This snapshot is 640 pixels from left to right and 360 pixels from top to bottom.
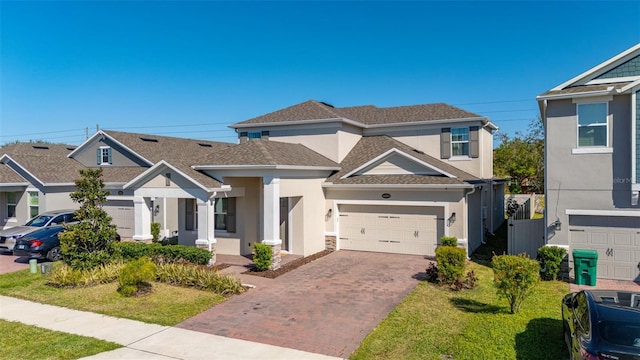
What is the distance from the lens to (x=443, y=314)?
1022cm

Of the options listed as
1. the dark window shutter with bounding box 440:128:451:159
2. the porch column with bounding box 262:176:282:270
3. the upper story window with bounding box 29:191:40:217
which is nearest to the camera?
the porch column with bounding box 262:176:282:270

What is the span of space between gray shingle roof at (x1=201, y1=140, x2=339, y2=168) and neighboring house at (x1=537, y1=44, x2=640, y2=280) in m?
9.43

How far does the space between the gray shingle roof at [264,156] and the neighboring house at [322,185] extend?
85mm

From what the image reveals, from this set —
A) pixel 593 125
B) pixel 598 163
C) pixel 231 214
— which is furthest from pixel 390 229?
pixel 593 125

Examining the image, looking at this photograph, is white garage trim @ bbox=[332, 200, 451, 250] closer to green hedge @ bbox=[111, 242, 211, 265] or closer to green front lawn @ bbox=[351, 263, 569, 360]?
green front lawn @ bbox=[351, 263, 569, 360]

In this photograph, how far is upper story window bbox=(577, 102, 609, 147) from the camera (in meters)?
13.3

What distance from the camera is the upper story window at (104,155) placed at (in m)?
24.9

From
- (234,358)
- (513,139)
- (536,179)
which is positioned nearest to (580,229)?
(234,358)

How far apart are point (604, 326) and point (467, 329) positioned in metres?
3.23

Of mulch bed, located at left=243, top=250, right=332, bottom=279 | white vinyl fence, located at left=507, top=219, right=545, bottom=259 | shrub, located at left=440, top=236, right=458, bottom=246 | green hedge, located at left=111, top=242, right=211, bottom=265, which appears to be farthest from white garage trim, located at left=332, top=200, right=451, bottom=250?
green hedge, located at left=111, top=242, right=211, bottom=265

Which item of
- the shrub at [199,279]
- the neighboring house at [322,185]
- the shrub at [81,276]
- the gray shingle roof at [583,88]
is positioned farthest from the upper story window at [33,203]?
the gray shingle roof at [583,88]

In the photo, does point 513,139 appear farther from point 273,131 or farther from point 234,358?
point 234,358

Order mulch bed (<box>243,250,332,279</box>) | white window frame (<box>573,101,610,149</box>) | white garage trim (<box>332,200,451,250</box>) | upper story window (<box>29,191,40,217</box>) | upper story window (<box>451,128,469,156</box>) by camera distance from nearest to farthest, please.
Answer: white window frame (<box>573,101,610,149</box>), mulch bed (<box>243,250,332,279</box>), white garage trim (<box>332,200,451,250</box>), upper story window (<box>451,128,469,156</box>), upper story window (<box>29,191,40,217</box>)

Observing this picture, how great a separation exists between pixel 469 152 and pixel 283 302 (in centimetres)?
1297
